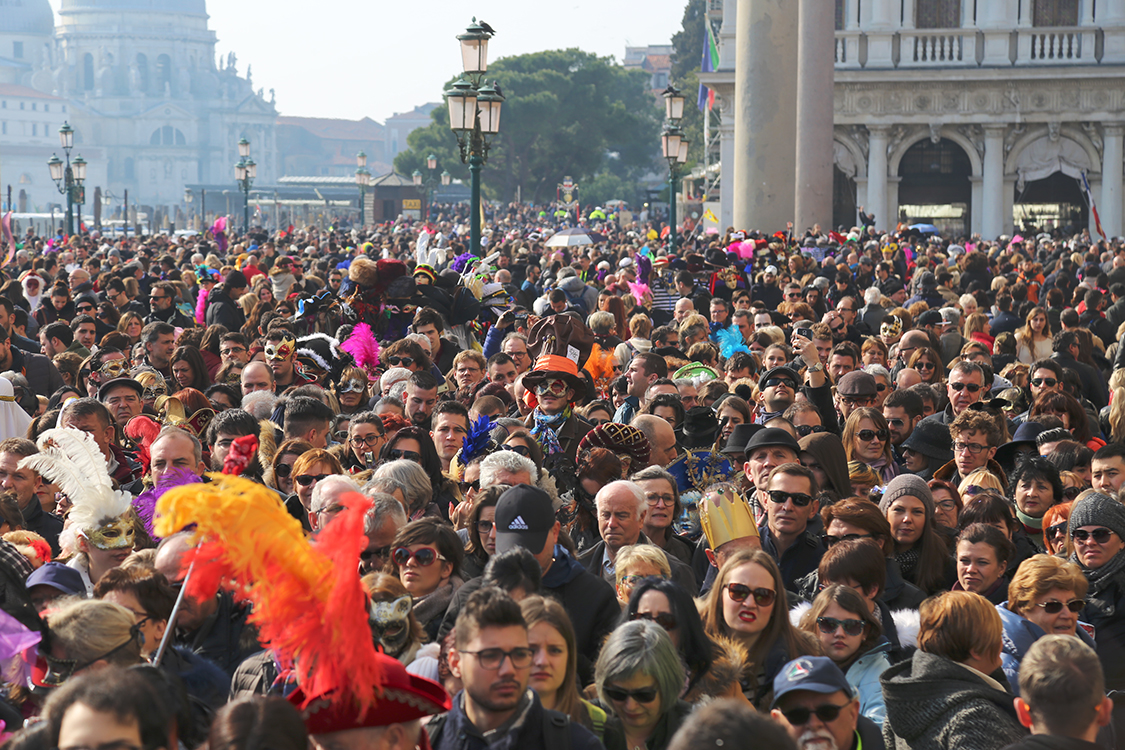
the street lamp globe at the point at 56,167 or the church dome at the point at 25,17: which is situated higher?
the church dome at the point at 25,17

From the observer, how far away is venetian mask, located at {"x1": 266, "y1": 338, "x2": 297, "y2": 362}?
10.8 metres

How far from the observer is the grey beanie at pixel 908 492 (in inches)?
267

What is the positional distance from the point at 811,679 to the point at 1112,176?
40.0 meters

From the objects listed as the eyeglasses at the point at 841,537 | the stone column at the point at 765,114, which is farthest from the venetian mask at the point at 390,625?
the stone column at the point at 765,114

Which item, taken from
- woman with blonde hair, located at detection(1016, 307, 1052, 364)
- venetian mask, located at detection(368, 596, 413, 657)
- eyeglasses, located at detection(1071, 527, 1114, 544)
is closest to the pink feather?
woman with blonde hair, located at detection(1016, 307, 1052, 364)

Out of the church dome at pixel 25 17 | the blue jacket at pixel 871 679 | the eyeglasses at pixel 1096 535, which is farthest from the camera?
the church dome at pixel 25 17

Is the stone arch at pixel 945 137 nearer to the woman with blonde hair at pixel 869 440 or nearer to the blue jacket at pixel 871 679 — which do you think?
the woman with blonde hair at pixel 869 440

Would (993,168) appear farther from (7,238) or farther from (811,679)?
(811,679)

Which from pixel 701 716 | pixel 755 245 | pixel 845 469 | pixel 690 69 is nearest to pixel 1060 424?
pixel 845 469

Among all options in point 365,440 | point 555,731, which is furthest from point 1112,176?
point 555,731

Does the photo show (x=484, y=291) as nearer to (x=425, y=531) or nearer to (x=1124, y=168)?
(x=425, y=531)

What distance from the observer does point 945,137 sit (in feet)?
139

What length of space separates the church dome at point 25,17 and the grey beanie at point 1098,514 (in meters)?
178

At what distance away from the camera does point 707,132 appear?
58031 mm
